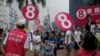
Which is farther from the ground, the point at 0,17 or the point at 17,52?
the point at 17,52

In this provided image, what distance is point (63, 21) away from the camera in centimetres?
1349

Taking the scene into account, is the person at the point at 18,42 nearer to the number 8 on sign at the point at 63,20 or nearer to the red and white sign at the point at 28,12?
the number 8 on sign at the point at 63,20

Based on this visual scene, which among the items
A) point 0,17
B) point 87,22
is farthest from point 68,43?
point 0,17

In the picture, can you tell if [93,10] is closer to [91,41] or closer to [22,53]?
[22,53]

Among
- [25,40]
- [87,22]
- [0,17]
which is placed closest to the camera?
[25,40]

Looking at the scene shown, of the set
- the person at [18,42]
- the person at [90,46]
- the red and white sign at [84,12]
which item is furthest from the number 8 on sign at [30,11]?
the person at [90,46]

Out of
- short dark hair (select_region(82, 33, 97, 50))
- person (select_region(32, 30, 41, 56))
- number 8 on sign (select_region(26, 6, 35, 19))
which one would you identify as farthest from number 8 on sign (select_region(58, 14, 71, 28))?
number 8 on sign (select_region(26, 6, 35, 19))

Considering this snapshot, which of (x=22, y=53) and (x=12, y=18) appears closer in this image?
(x=22, y=53)

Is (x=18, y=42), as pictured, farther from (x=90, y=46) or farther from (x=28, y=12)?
(x=28, y=12)

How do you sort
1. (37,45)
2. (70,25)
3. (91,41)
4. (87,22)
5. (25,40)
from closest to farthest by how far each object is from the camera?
(91,41) → (25,40) → (70,25) → (87,22) → (37,45)

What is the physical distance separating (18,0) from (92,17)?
45.2m

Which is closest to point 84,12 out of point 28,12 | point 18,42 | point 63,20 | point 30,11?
point 63,20

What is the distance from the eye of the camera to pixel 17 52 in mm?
10211

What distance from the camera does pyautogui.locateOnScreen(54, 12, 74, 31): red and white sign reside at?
532 inches
